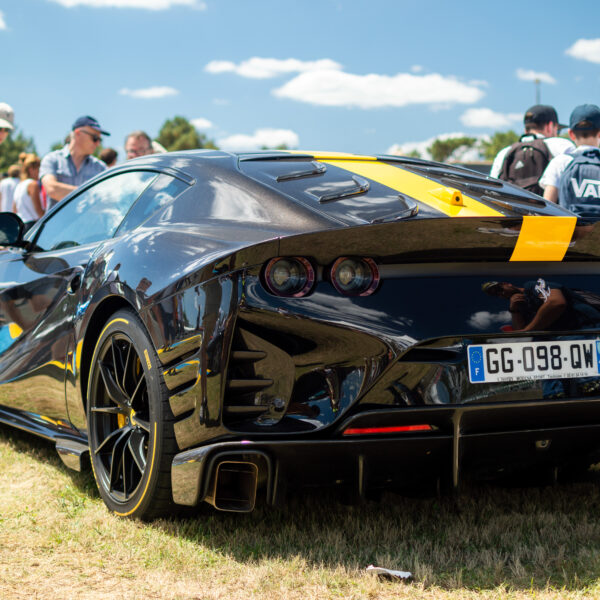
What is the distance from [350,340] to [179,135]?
10643 centimetres

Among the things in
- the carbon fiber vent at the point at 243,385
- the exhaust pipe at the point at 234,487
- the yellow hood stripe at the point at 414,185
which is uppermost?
the yellow hood stripe at the point at 414,185

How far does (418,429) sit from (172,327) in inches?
34.1

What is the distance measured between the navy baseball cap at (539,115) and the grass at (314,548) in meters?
4.27

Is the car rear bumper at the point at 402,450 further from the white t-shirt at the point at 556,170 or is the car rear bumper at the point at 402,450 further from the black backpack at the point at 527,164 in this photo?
the black backpack at the point at 527,164

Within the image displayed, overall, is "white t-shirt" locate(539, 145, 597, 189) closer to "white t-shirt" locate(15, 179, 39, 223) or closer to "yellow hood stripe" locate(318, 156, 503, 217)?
"yellow hood stripe" locate(318, 156, 503, 217)

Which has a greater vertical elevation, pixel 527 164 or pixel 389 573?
pixel 527 164

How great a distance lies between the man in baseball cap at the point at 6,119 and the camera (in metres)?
8.07

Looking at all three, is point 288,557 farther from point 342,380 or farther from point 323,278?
point 323,278

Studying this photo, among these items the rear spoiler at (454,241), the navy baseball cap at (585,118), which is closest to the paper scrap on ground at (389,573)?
the rear spoiler at (454,241)

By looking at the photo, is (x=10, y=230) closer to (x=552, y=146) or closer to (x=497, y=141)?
(x=552, y=146)

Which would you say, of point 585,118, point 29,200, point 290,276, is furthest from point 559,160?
point 29,200

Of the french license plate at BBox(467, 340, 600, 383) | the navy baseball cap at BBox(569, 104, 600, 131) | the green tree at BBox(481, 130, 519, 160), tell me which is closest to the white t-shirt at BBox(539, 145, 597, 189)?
the navy baseball cap at BBox(569, 104, 600, 131)

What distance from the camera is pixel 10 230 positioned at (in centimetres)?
441

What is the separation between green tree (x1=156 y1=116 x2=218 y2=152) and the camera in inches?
4043
